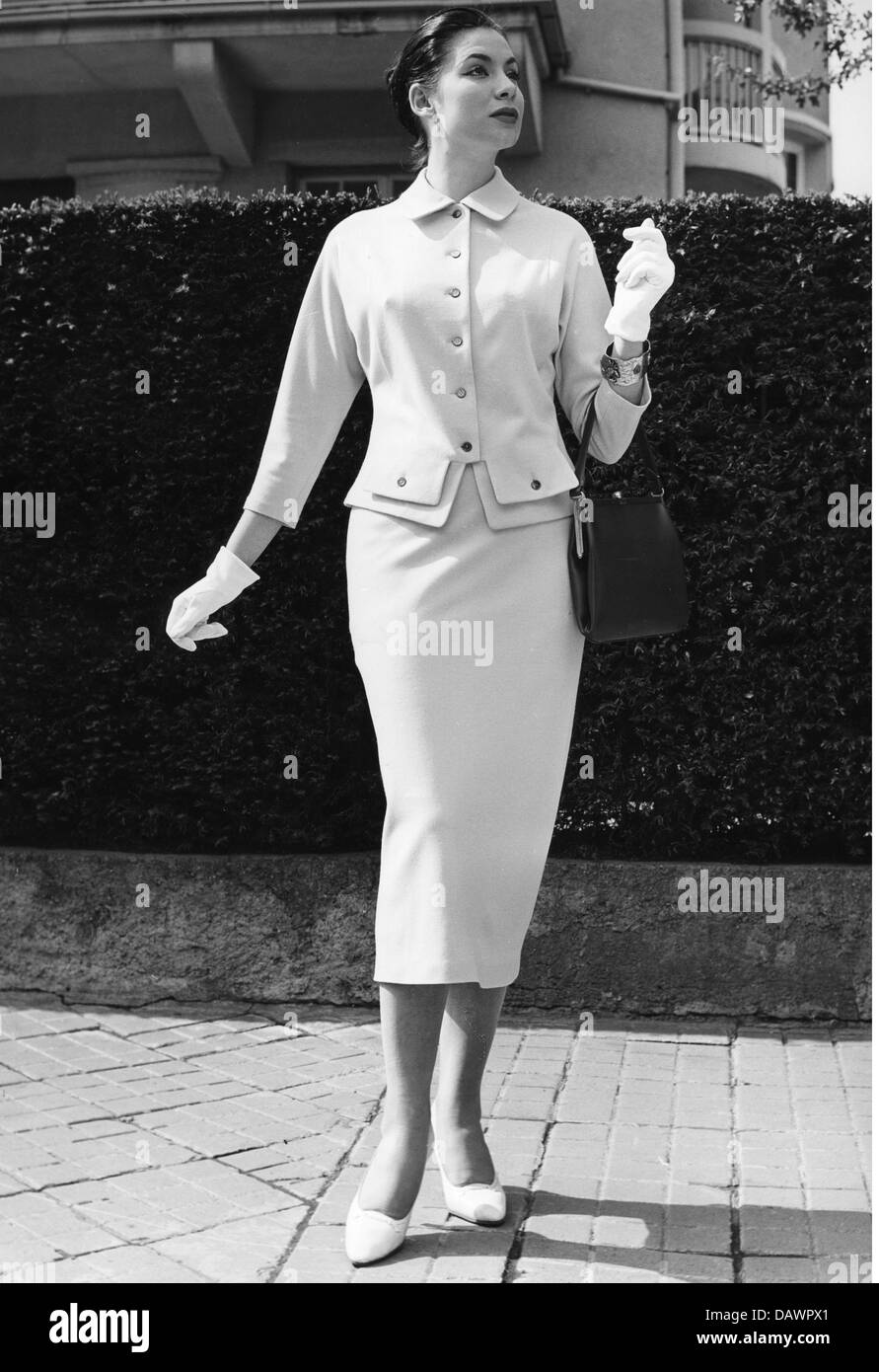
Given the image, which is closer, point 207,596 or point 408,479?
point 408,479

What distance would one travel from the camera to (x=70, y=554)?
5.11 m

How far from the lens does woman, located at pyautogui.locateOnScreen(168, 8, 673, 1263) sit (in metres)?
2.88

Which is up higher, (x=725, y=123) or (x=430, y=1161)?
(x=725, y=123)

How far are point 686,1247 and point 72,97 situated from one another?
9805 millimetres

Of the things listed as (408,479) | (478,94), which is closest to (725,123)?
(478,94)

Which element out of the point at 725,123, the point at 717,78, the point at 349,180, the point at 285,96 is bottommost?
the point at 349,180

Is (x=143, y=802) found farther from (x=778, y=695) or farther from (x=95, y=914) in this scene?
(x=778, y=695)

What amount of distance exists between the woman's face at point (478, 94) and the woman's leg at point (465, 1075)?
1.64 m

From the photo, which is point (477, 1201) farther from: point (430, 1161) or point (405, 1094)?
point (430, 1161)

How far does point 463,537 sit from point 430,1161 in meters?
1.48

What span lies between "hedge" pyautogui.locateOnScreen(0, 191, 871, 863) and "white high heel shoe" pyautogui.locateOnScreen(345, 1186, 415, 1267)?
2.22 metres

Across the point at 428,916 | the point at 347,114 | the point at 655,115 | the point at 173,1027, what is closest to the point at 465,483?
the point at 428,916

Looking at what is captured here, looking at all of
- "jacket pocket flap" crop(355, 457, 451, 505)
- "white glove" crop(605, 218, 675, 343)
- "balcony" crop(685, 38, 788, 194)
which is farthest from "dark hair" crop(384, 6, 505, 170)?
"balcony" crop(685, 38, 788, 194)

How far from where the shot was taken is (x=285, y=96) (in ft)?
34.7
